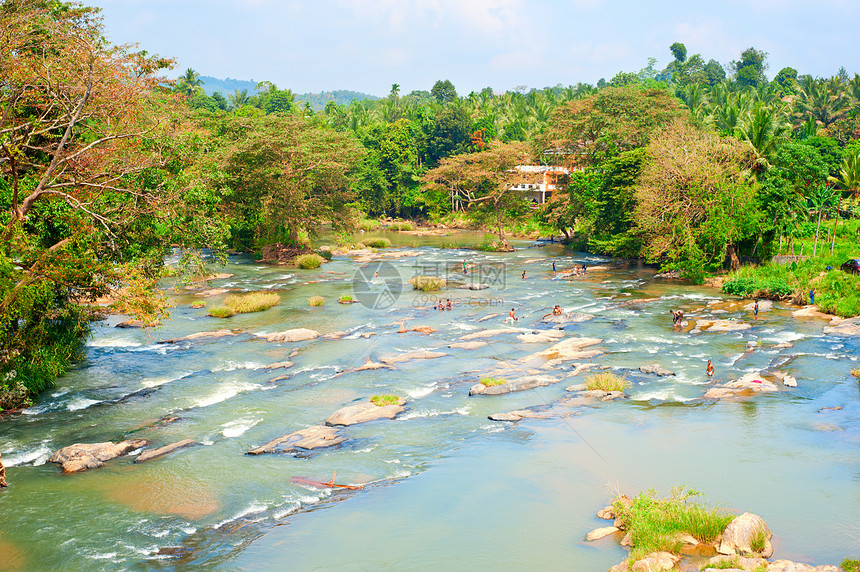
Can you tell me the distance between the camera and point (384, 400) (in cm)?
2459

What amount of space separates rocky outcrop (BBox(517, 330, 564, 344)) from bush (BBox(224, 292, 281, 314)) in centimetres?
1723

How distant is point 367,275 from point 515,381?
3197 centimetres

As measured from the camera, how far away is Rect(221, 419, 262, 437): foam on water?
21.7 metres

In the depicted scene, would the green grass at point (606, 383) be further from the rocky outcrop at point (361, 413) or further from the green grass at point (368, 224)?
the green grass at point (368, 224)

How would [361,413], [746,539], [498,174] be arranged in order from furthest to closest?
[498,174], [361,413], [746,539]

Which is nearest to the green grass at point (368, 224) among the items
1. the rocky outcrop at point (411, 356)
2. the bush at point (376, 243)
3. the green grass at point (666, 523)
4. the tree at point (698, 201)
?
the bush at point (376, 243)

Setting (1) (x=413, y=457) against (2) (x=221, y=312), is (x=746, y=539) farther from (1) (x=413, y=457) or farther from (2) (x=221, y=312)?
(2) (x=221, y=312)

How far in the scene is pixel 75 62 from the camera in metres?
22.4

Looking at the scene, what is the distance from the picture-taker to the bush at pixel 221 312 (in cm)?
3991

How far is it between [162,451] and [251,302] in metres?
22.5

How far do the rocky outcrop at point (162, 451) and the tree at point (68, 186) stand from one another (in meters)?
4.29

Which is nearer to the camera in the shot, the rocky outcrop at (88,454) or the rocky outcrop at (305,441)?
the rocky outcrop at (88,454)

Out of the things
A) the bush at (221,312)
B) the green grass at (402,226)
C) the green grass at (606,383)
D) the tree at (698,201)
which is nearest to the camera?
the green grass at (606,383)

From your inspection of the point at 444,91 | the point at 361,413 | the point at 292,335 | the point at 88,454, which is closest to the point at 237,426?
the point at 361,413
